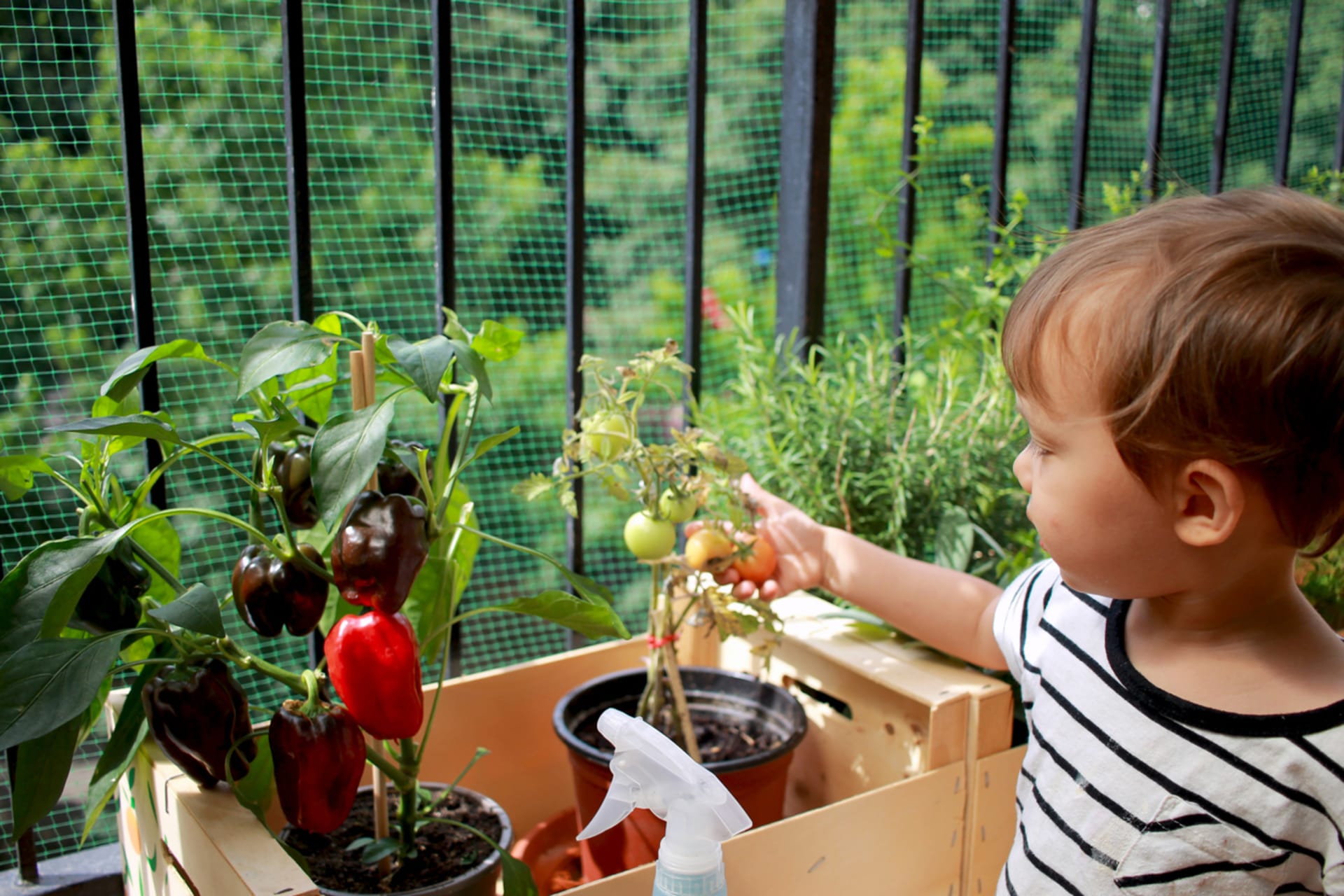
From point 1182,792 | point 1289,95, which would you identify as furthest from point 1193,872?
point 1289,95

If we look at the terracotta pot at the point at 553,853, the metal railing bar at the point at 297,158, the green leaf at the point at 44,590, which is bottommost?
the terracotta pot at the point at 553,853

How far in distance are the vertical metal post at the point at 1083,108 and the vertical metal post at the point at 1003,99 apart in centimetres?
11

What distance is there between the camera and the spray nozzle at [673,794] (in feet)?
1.85

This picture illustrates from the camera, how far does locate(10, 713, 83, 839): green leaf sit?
61cm

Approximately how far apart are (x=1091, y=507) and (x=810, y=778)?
52 centimetres

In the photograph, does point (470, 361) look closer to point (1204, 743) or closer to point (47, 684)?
point (47, 684)

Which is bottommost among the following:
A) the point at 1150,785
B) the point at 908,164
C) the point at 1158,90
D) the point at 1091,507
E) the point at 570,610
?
the point at 1150,785

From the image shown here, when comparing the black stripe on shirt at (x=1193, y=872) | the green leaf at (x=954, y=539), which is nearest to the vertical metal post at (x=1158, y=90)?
the green leaf at (x=954, y=539)

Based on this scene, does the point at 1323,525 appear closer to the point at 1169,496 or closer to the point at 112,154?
the point at 1169,496

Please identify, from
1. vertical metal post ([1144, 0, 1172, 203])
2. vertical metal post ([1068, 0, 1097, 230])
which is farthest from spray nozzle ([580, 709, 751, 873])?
vertical metal post ([1144, 0, 1172, 203])

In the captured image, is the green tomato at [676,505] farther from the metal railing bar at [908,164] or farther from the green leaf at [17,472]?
the metal railing bar at [908,164]

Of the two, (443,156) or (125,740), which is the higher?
(443,156)

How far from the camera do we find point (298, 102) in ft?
3.18

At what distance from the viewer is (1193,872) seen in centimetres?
70
